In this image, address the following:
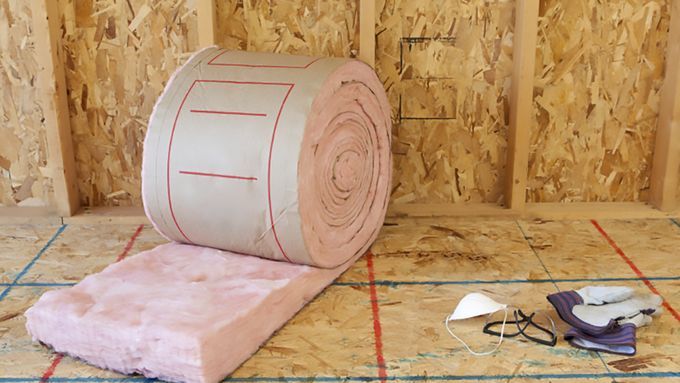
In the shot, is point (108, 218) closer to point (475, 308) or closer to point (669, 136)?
point (475, 308)

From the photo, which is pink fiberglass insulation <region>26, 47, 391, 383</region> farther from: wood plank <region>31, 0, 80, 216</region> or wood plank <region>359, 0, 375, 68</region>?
wood plank <region>31, 0, 80, 216</region>

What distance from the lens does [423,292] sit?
7.63 feet

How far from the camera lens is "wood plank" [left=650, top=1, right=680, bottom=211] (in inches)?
112

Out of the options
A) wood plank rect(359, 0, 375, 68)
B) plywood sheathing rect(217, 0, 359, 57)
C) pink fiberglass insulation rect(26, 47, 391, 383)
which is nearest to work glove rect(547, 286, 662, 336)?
pink fiberglass insulation rect(26, 47, 391, 383)

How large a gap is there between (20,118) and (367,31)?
138cm

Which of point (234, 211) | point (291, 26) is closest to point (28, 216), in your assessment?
point (234, 211)

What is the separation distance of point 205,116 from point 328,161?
15.6 inches

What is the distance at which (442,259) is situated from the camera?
258 cm

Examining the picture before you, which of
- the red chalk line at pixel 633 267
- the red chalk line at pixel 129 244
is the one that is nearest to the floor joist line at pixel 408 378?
the red chalk line at pixel 633 267

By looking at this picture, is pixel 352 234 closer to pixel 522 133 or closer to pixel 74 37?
pixel 522 133

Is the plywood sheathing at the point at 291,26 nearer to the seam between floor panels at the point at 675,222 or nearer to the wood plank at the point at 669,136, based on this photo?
the wood plank at the point at 669,136

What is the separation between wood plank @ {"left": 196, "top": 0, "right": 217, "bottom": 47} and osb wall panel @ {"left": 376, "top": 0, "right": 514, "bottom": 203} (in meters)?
0.62

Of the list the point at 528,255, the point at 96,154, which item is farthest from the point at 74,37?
the point at 528,255

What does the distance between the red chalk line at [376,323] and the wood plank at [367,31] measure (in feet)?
2.40
